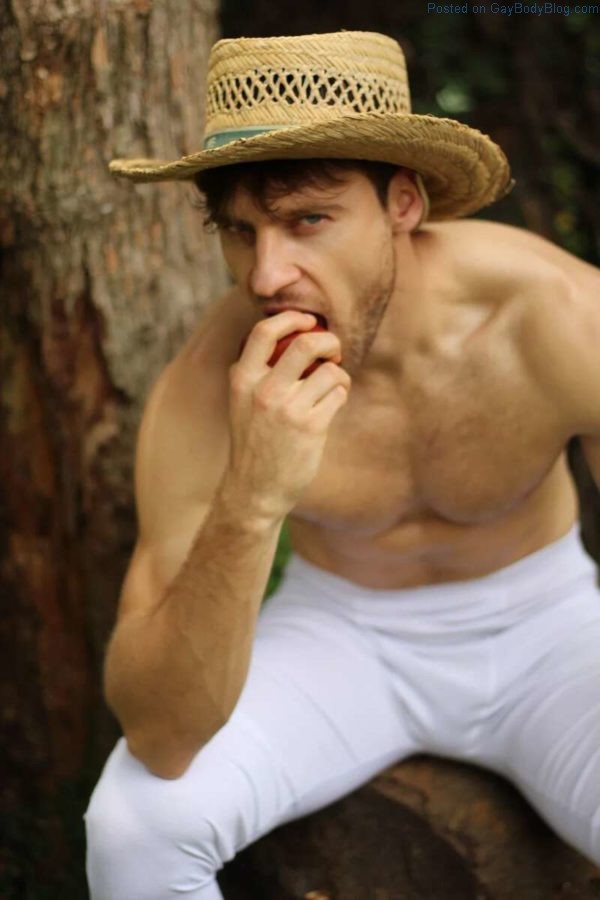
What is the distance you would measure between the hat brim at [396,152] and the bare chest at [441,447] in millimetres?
361

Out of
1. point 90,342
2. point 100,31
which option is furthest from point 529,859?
point 100,31

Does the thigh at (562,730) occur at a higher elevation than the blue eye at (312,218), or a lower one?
lower

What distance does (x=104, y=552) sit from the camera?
3.75 meters

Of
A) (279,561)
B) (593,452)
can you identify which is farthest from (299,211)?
(279,561)

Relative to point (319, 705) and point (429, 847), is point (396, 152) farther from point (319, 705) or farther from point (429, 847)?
point (429, 847)

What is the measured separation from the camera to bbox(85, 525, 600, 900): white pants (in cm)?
269

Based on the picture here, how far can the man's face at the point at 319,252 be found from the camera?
2.57 meters

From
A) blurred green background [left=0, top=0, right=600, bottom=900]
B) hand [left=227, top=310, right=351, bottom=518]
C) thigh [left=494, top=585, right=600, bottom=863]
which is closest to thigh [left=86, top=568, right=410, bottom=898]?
thigh [left=494, top=585, right=600, bottom=863]

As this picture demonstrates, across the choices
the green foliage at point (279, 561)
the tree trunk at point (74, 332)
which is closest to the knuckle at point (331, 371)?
the tree trunk at point (74, 332)

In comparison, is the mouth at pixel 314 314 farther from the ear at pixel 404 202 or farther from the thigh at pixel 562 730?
the thigh at pixel 562 730

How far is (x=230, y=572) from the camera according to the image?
2543 mm

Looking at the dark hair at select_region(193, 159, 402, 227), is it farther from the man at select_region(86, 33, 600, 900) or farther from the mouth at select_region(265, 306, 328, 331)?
the mouth at select_region(265, 306, 328, 331)

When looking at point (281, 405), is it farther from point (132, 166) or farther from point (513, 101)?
point (513, 101)

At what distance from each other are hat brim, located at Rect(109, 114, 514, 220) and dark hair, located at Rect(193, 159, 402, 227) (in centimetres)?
2
